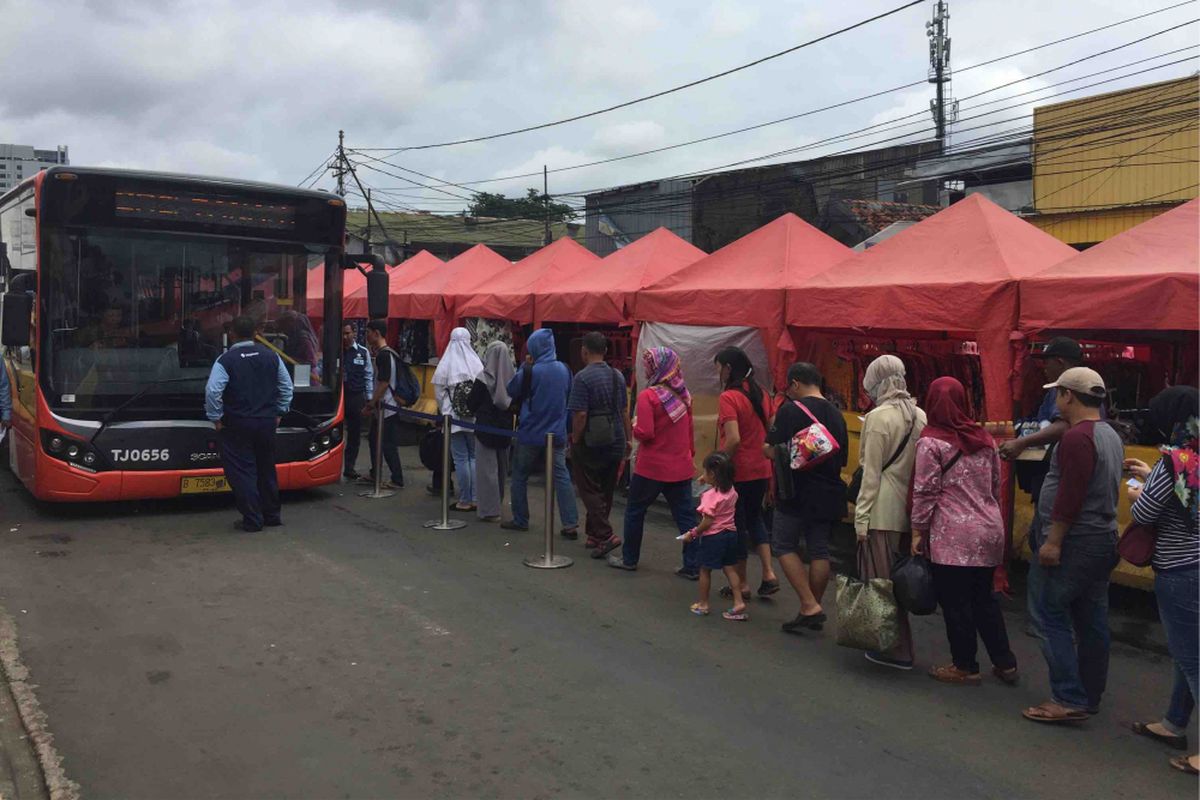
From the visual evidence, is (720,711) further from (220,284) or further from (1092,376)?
(220,284)

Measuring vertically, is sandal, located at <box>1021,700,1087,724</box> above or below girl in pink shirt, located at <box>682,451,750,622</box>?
below

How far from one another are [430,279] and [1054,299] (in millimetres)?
11988

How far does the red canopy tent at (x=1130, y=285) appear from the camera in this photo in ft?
21.3

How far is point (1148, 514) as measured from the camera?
14.8 feet

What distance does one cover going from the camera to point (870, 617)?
541 cm

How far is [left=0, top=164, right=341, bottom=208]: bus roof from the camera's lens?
28.0 feet

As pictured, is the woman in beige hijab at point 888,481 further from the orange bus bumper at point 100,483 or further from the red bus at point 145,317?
the orange bus bumper at point 100,483

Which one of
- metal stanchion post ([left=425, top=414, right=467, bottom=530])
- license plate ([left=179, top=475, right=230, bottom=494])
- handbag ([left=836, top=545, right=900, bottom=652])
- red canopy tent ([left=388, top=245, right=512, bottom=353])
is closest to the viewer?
handbag ([left=836, top=545, right=900, bottom=652])

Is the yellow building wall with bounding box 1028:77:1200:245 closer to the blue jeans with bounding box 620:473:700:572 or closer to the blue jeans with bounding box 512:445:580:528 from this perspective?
the blue jeans with bounding box 512:445:580:528

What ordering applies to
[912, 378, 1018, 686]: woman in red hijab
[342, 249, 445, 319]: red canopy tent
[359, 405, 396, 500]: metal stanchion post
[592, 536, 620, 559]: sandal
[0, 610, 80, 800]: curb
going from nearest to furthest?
[0, 610, 80, 800]: curb < [912, 378, 1018, 686]: woman in red hijab < [592, 536, 620, 559]: sandal < [359, 405, 396, 500]: metal stanchion post < [342, 249, 445, 319]: red canopy tent

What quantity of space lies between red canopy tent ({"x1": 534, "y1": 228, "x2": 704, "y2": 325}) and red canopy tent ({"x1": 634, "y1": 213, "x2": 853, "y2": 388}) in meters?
0.42

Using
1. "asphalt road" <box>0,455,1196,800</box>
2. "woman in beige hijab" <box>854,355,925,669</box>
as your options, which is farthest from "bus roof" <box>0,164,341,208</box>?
"woman in beige hijab" <box>854,355,925,669</box>

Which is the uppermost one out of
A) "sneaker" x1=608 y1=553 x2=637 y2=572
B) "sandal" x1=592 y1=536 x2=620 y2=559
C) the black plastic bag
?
the black plastic bag

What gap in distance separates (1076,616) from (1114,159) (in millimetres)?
19986
